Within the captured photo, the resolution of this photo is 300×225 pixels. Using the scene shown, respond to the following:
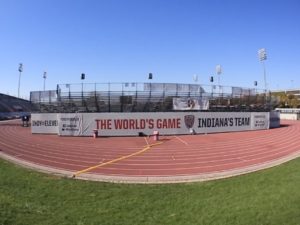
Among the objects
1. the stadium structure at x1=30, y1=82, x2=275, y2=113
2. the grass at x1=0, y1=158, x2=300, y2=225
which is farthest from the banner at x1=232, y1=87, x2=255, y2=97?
the grass at x1=0, y1=158, x2=300, y2=225

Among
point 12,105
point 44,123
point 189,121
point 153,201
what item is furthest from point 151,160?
point 12,105

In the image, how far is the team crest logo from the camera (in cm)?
2992

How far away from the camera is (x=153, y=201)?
8484 millimetres

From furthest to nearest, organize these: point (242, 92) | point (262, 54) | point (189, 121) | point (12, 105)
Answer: point (12, 105) → point (262, 54) → point (242, 92) → point (189, 121)

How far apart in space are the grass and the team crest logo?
18.6 metres

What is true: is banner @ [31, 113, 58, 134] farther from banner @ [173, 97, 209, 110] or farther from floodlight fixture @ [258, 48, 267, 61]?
floodlight fixture @ [258, 48, 267, 61]

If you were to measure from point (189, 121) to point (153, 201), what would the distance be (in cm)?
2193

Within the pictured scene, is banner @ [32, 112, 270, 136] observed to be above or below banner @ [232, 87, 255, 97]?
below

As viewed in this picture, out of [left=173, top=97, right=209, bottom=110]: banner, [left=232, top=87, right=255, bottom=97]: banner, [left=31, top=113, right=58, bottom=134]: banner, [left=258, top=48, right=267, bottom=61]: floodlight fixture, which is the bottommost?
[left=31, top=113, right=58, bottom=134]: banner

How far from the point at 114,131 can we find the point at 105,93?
15.6ft

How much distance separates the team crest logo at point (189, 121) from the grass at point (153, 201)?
18552 millimetres

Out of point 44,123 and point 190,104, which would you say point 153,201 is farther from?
point 44,123

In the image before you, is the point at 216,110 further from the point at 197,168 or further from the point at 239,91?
the point at 197,168

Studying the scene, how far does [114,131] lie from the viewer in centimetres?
2850
